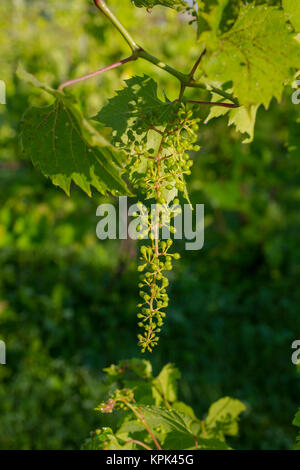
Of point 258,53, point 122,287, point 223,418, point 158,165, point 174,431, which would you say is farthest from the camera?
point 122,287

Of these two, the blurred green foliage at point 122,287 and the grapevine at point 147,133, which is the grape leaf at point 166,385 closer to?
the grapevine at point 147,133

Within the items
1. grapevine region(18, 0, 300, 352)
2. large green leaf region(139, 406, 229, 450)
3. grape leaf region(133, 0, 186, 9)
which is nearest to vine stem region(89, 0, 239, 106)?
grapevine region(18, 0, 300, 352)

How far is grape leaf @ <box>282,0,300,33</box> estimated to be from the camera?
2.66 ft

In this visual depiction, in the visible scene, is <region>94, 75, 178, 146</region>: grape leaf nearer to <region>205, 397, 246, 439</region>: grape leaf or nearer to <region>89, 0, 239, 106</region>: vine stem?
<region>89, 0, 239, 106</region>: vine stem

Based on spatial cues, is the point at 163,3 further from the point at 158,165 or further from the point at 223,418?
the point at 223,418

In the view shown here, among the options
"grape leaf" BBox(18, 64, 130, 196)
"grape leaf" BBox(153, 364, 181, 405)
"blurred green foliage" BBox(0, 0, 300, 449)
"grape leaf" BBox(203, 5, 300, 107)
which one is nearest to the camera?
"grape leaf" BBox(203, 5, 300, 107)

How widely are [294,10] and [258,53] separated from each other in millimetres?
148

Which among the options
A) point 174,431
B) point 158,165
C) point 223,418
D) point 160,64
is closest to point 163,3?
point 160,64

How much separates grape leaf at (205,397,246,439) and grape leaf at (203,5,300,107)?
0.98 metres

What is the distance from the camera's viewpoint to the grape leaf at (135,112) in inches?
35.8

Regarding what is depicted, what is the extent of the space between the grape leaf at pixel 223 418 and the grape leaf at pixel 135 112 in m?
0.89

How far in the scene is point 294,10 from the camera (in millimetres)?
818

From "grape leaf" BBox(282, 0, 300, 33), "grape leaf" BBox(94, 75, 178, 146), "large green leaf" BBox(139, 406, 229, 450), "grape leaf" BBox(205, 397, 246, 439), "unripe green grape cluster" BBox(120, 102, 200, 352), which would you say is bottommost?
"grape leaf" BBox(205, 397, 246, 439)
